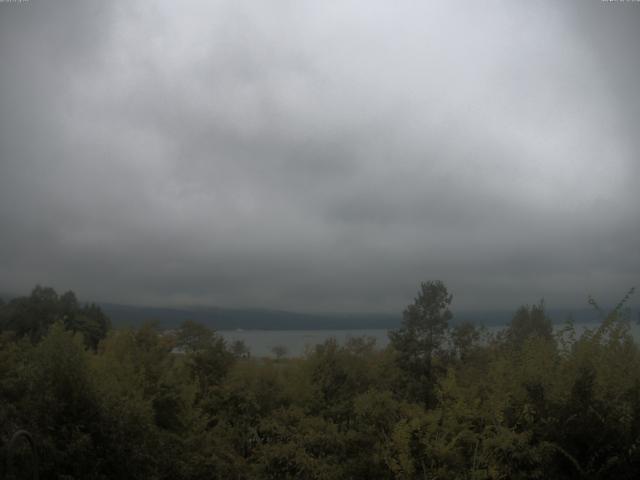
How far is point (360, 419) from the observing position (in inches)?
504

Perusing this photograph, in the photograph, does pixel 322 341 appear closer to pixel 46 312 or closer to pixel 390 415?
pixel 390 415

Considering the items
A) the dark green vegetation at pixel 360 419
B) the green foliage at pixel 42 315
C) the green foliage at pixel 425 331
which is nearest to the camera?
the dark green vegetation at pixel 360 419

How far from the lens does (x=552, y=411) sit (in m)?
10.9

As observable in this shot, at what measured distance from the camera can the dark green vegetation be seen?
414 inches

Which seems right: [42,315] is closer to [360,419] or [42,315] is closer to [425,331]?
[425,331]

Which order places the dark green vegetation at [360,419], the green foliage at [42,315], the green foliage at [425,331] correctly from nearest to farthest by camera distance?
the dark green vegetation at [360,419] < the green foliage at [425,331] < the green foliage at [42,315]

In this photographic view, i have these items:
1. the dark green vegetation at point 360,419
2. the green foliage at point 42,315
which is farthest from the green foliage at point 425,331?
the green foliage at point 42,315

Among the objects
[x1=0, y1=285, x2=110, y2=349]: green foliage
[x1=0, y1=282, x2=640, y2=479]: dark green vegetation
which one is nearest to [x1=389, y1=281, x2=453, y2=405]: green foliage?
[x1=0, y1=282, x2=640, y2=479]: dark green vegetation

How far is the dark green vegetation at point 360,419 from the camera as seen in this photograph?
34.5 feet

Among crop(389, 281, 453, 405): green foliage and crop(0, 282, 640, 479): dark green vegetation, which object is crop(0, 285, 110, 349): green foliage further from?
crop(389, 281, 453, 405): green foliage

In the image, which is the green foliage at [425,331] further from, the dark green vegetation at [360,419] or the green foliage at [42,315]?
the green foliage at [42,315]

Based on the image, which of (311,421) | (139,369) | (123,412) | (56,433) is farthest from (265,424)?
(56,433)

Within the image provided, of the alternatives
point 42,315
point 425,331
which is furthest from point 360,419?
point 42,315

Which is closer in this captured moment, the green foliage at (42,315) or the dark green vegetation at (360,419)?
the dark green vegetation at (360,419)
